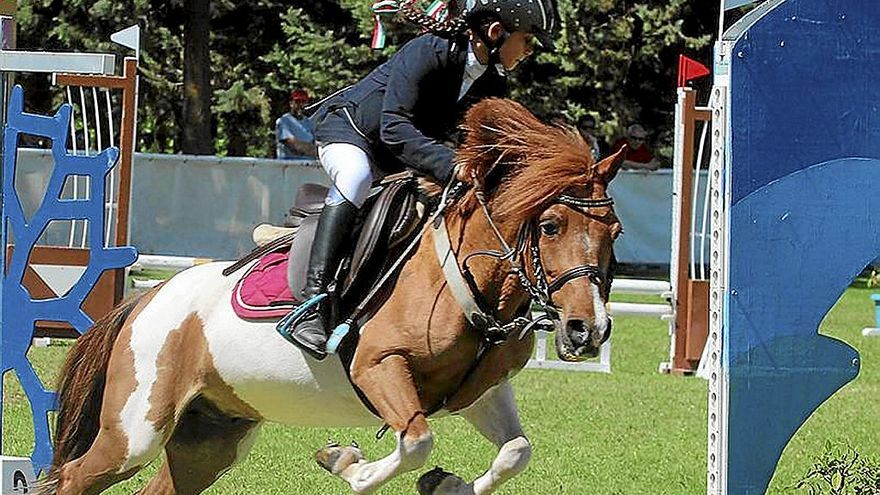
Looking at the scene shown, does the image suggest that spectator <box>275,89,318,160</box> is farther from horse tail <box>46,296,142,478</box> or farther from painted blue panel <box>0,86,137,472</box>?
horse tail <box>46,296,142,478</box>

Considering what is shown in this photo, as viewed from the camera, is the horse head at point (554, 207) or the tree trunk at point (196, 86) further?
the tree trunk at point (196, 86)

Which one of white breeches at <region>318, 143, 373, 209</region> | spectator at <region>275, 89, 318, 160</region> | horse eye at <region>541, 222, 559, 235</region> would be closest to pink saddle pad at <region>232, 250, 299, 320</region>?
white breeches at <region>318, 143, 373, 209</region>

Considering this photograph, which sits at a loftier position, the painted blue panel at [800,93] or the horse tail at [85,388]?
the painted blue panel at [800,93]

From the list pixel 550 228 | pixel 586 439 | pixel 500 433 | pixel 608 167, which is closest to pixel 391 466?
pixel 500 433

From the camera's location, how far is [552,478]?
735 cm

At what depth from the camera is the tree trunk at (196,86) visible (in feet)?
81.6

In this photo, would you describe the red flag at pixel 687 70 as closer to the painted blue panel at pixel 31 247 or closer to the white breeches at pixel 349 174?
the painted blue panel at pixel 31 247

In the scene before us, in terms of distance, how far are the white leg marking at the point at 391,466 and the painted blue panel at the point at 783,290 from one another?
35.6 inches

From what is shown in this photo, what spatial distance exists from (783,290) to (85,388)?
2.65m

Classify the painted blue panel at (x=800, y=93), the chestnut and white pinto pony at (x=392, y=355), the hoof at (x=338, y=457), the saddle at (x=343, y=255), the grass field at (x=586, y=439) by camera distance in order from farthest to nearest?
the grass field at (x=586, y=439) → the saddle at (x=343, y=255) → the hoof at (x=338, y=457) → the chestnut and white pinto pony at (x=392, y=355) → the painted blue panel at (x=800, y=93)

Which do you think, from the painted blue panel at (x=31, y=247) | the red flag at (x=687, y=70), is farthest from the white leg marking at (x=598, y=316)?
the red flag at (x=687, y=70)

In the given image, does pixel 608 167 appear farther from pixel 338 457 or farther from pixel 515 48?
pixel 338 457

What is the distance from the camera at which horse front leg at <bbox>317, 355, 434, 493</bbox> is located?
4.68 meters

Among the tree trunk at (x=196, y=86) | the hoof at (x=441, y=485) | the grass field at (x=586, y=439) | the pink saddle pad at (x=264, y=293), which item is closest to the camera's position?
the hoof at (x=441, y=485)
